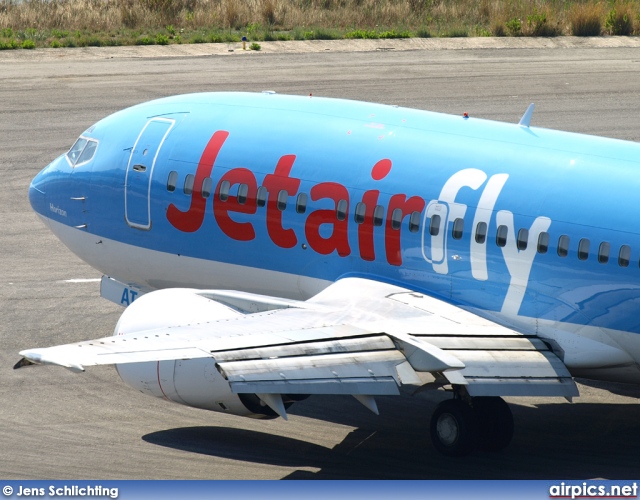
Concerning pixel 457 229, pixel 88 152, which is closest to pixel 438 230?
pixel 457 229

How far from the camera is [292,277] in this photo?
23906mm

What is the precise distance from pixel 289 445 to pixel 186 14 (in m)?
47.8

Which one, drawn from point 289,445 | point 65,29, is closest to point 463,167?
Result: point 289,445

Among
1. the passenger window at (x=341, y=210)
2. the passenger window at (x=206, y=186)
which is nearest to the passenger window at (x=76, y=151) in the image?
the passenger window at (x=206, y=186)

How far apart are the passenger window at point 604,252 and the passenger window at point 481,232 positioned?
2.15 metres

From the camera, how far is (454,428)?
21234 millimetres

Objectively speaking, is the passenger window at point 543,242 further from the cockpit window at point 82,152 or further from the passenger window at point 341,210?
the cockpit window at point 82,152

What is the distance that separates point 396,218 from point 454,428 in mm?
4086

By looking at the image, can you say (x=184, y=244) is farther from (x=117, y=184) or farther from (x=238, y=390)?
(x=238, y=390)

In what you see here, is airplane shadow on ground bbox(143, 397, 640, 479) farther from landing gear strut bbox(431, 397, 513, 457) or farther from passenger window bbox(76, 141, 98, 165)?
passenger window bbox(76, 141, 98, 165)

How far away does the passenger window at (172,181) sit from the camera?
24734 millimetres

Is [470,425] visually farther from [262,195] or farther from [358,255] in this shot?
[262,195]

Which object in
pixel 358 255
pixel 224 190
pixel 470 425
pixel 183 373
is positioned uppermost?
pixel 224 190

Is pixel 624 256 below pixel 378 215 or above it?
below
